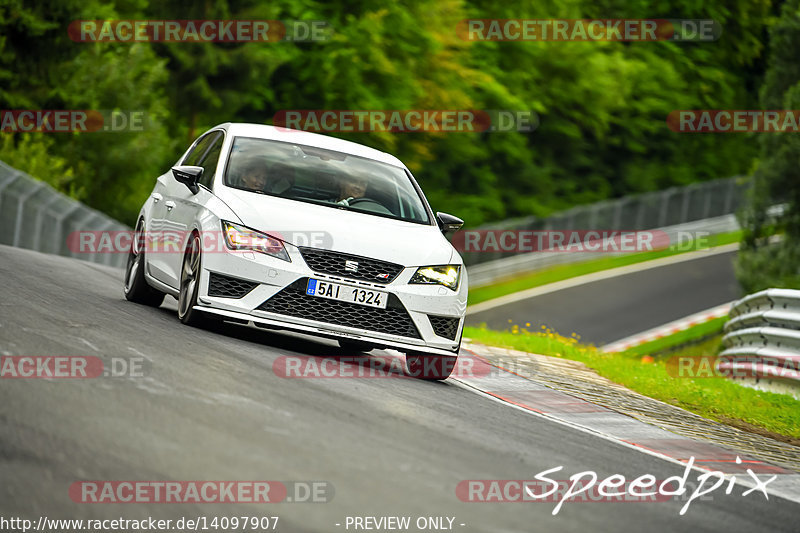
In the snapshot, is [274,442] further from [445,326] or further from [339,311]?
[445,326]

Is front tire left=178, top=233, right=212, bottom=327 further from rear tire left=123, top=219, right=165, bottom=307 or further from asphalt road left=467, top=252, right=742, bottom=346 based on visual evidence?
asphalt road left=467, top=252, right=742, bottom=346

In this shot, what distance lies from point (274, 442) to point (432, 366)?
418 centimetres

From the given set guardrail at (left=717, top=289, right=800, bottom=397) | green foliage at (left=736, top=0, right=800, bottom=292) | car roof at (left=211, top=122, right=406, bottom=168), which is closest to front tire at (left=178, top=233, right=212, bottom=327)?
car roof at (left=211, top=122, right=406, bottom=168)

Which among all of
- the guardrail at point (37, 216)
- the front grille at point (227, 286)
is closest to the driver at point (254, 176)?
the front grille at point (227, 286)

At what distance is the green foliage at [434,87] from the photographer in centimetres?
3312

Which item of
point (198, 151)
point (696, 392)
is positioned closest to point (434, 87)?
point (198, 151)

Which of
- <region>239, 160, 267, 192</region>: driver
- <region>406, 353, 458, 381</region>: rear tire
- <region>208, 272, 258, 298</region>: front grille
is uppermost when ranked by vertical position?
<region>239, 160, 267, 192</region>: driver

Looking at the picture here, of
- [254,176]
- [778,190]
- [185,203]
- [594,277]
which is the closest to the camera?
[254,176]

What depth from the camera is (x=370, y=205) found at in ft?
34.7

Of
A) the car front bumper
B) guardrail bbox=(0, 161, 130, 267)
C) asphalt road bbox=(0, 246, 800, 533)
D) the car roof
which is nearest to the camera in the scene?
asphalt road bbox=(0, 246, 800, 533)

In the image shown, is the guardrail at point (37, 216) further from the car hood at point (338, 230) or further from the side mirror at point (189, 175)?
the car hood at point (338, 230)

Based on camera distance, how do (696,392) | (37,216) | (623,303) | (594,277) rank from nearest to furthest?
(696,392), (37,216), (623,303), (594,277)

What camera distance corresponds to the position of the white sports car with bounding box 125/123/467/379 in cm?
930

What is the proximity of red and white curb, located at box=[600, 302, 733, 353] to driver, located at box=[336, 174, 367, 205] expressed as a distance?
54.0 ft
